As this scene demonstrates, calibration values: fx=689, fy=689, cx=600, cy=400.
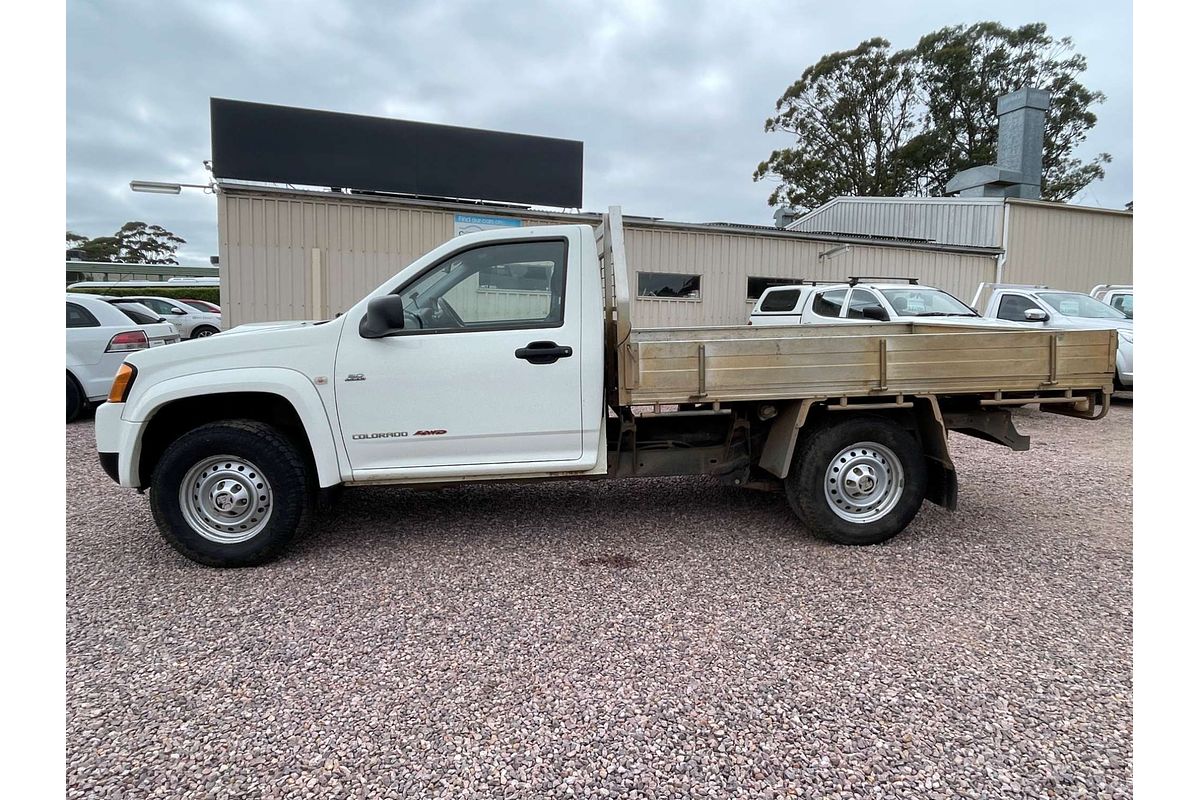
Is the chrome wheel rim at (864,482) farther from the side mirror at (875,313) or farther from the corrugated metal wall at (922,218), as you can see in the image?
the corrugated metal wall at (922,218)

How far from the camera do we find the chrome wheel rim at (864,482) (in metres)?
4.45

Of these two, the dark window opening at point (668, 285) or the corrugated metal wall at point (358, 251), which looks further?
the dark window opening at point (668, 285)

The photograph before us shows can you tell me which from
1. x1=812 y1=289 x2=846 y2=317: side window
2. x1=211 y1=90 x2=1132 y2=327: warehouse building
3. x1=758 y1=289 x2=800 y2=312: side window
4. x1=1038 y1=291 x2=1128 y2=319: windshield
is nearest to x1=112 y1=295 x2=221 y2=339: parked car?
x1=211 y1=90 x2=1132 y2=327: warehouse building

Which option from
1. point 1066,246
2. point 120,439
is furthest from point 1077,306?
point 120,439

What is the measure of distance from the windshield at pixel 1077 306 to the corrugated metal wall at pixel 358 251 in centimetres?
518

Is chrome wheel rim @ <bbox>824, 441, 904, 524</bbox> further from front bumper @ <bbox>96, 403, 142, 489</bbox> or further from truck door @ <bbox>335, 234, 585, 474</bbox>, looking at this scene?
front bumper @ <bbox>96, 403, 142, 489</bbox>

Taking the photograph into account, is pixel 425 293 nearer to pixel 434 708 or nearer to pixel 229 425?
pixel 229 425

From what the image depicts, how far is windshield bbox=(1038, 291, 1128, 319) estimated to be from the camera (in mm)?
10914

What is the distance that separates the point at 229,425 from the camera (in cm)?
402

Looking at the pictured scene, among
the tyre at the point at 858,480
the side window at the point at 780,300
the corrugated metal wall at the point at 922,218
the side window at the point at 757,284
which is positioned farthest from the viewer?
the corrugated metal wall at the point at 922,218

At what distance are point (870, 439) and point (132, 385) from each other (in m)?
4.48

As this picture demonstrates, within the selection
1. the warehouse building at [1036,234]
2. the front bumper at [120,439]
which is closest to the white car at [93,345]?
the front bumper at [120,439]

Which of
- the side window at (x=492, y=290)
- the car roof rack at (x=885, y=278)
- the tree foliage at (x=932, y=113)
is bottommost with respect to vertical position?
the side window at (x=492, y=290)

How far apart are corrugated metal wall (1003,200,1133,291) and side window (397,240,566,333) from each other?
16581 millimetres
